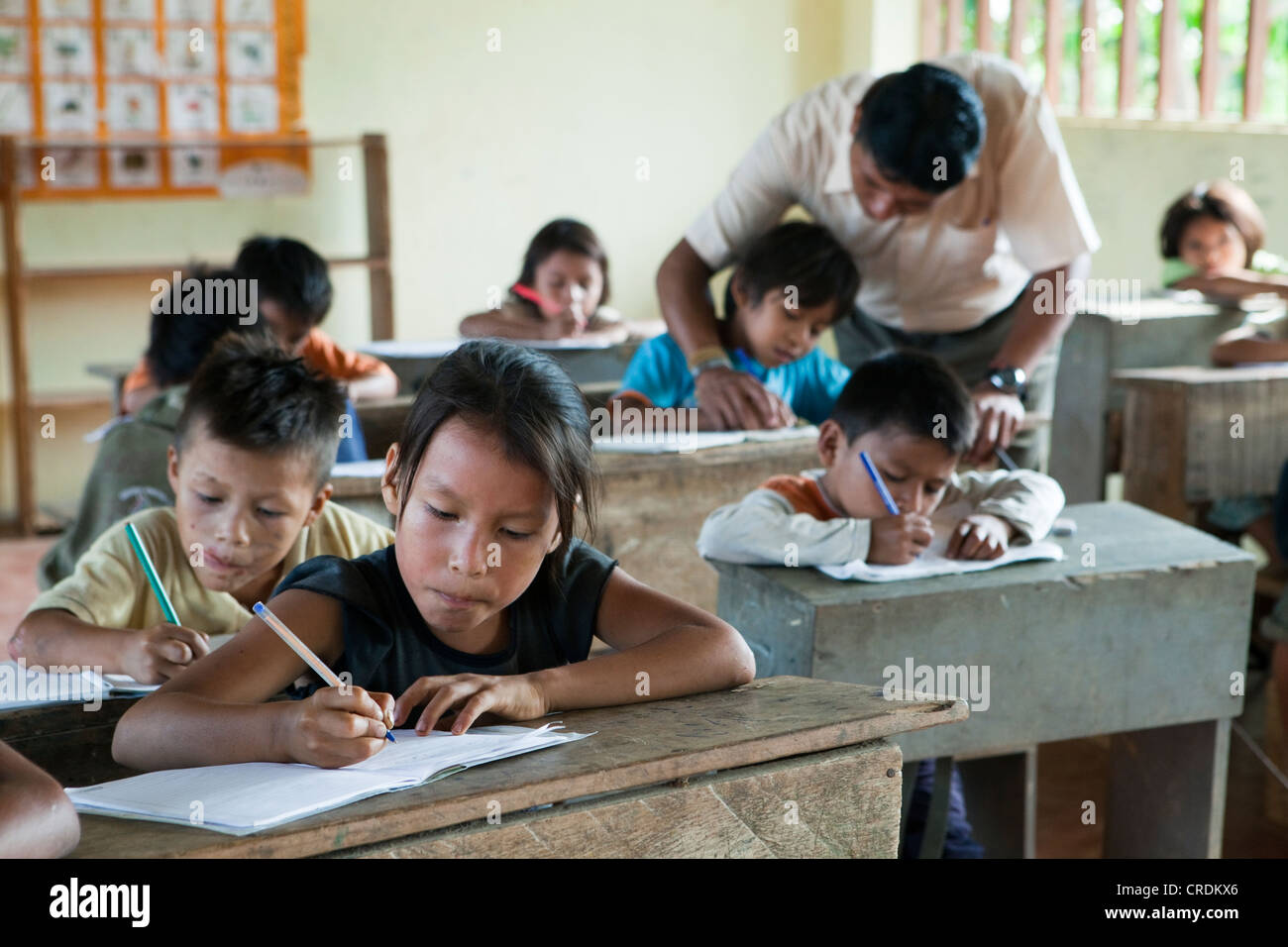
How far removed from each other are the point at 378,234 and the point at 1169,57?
10.3 feet

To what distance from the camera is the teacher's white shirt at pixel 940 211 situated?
2.85 m

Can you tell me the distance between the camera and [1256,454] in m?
3.26

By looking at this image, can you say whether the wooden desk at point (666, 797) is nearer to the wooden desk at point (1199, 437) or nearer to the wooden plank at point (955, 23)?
the wooden desk at point (1199, 437)

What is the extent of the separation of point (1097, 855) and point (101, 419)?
179 inches

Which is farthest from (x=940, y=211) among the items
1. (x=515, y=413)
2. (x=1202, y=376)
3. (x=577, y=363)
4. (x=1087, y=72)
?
(x=1087, y=72)

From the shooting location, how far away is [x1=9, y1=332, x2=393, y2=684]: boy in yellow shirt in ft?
5.90

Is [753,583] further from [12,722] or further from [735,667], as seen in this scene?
[12,722]

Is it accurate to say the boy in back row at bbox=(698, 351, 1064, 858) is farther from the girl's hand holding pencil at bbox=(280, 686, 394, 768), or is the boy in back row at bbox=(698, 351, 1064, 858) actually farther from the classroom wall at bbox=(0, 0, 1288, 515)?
the classroom wall at bbox=(0, 0, 1288, 515)

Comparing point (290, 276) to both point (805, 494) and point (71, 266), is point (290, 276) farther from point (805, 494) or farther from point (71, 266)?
point (71, 266)

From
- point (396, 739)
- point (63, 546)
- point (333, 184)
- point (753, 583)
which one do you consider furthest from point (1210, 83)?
point (396, 739)

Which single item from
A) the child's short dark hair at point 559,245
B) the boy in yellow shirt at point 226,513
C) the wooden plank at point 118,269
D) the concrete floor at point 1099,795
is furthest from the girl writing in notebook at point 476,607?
the wooden plank at point 118,269

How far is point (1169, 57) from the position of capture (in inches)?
202

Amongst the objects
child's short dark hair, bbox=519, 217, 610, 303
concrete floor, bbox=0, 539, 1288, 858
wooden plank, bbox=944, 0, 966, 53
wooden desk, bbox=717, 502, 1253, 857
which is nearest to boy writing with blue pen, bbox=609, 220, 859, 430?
wooden desk, bbox=717, 502, 1253, 857

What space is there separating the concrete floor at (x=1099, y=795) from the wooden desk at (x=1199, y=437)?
64cm
